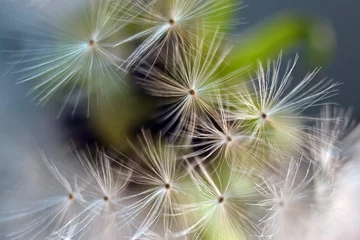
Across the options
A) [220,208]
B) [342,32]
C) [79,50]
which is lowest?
[220,208]

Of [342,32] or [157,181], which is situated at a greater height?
[342,32]

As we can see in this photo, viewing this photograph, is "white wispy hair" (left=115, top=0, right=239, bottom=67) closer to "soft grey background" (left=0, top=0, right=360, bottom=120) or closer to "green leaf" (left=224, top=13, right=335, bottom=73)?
"green leaf" (left=224, top=13, right=335, bottom=73)

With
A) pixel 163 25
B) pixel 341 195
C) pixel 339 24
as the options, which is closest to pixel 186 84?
pixel 163 25

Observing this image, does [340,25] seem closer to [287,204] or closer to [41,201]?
[287,204]

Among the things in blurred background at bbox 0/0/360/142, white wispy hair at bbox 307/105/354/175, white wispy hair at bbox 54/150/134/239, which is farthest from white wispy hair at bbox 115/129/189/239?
blurred background at bbox 0/0/360/142

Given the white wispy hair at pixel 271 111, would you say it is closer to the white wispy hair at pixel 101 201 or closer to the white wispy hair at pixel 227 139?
the white wispy hair at pixel 227 139

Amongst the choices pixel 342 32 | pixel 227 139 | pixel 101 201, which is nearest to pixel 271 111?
pixel 227 139

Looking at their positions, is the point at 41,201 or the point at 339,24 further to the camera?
the point at 339,24

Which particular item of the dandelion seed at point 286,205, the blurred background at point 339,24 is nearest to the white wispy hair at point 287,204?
the dandelion seed at point 286,205
